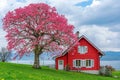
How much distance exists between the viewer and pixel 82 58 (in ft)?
253

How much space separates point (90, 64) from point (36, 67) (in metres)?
17.7

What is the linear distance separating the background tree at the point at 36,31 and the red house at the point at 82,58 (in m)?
11.9

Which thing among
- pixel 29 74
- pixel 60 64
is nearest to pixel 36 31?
pixel 60 64

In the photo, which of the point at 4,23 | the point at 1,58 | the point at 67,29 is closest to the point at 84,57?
the point at 67,29

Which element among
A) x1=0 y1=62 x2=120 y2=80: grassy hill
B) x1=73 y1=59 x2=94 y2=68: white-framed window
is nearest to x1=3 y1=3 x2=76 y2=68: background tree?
x1=0 y1=62 x2=120 y2=80: grassy hill

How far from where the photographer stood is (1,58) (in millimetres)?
125000

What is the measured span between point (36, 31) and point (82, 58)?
59.1 ft

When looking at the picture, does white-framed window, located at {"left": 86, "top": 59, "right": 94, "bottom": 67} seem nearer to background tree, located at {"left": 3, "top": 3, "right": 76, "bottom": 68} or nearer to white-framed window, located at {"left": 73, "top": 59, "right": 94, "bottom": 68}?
white-framed window, located at {"left": 73, "top": 59, "right": 94, "bottom": 68}

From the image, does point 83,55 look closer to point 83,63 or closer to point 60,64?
point 83,63

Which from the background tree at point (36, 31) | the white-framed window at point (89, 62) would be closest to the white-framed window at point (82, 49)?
the white-framed window at point (89, 62)

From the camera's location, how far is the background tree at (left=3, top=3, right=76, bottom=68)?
63219 millimetres

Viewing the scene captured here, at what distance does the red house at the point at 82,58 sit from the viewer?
76.4 m

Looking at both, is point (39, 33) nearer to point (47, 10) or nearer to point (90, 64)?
point (47, 10)

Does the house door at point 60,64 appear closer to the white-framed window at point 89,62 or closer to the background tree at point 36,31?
the white-framed window at point 89,62
